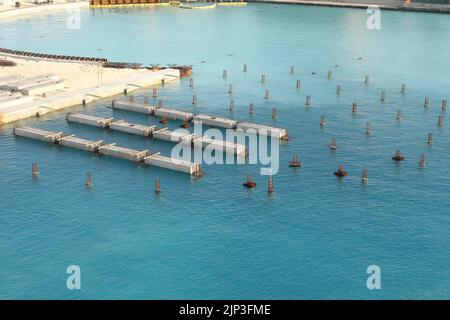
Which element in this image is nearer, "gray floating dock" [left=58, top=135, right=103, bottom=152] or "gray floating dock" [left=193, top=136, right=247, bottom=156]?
"gray floating dock" [left=193, top=136, right=247, bottom=156]

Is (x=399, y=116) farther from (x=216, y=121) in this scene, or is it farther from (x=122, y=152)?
(x=122, y=152)

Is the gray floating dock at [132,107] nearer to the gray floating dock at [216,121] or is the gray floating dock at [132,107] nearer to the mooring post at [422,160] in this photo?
the gray floating dock at [216,121]

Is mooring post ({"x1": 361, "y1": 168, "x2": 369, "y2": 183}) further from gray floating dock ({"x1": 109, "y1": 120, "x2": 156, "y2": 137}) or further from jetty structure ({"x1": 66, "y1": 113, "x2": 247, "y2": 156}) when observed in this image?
gray floating dock ({"x1": 109, "y1": 120, "x2": 156, "y2": 137})

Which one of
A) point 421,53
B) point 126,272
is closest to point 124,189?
point 126,272

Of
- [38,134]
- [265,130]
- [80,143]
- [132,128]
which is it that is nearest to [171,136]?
[132,128]

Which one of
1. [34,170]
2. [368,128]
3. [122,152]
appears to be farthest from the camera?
[368,128]

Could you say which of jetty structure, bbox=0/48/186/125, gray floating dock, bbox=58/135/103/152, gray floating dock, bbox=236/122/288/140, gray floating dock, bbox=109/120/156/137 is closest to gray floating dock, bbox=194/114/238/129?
gray floating dock, bbox=236/122/288/140

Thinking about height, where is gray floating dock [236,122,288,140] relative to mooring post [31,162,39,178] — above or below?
above
